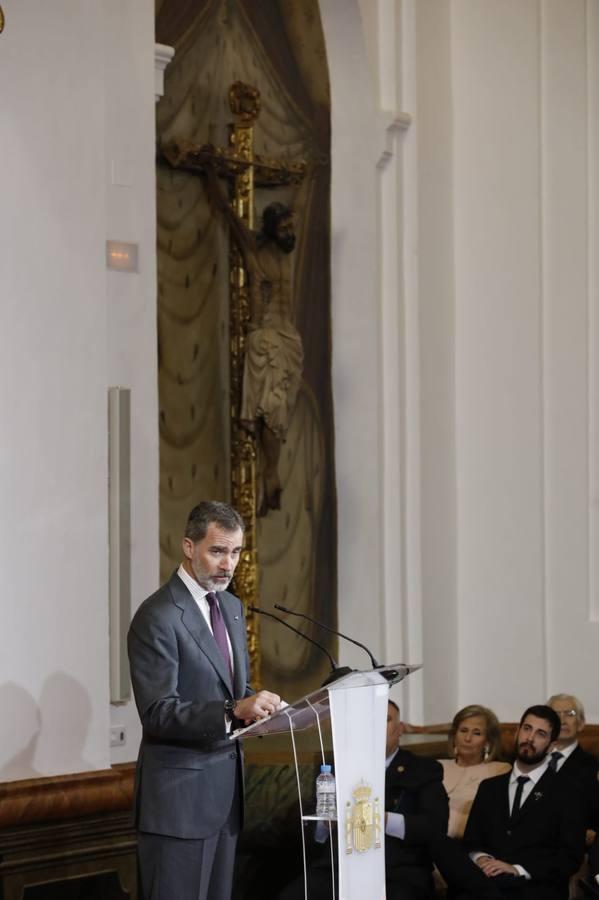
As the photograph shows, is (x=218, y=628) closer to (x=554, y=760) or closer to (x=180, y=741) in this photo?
(x=180, y=741)

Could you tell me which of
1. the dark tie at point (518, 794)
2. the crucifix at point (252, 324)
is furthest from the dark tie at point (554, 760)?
the crucifix at point (252, 324)

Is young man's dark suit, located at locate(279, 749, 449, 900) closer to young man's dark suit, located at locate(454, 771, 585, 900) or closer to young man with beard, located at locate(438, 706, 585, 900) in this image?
young man with beard, located at locate(438, 706, 585, 900)

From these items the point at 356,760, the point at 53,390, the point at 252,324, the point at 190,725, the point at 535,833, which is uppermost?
the point at 252,324

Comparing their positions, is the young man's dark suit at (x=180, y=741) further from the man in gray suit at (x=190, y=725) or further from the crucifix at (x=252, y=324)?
the crucifix at (x=252, y=324)

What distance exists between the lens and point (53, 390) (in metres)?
6.01

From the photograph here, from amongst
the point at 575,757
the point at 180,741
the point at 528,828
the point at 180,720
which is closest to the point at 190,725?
the point at 180,720

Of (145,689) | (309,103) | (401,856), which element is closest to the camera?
(145,689)

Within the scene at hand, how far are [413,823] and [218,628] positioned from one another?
2.05 meters

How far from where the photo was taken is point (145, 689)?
4609 mm

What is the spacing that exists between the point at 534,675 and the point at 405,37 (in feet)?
11.6

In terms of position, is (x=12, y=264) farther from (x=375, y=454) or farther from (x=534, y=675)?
(x=534, y=675)

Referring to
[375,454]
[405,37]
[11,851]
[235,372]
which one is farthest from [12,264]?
[405,37]

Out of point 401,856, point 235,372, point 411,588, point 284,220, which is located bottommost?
point 401,856

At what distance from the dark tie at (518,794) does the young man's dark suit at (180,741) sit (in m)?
2.26
